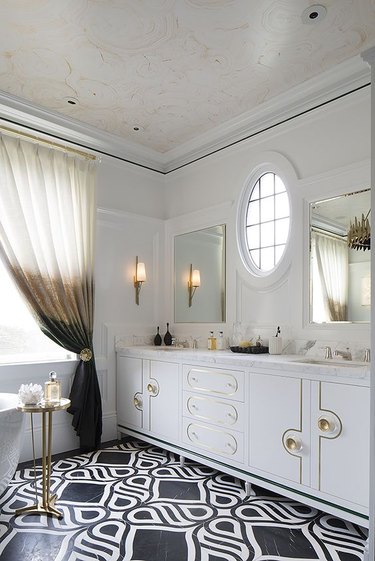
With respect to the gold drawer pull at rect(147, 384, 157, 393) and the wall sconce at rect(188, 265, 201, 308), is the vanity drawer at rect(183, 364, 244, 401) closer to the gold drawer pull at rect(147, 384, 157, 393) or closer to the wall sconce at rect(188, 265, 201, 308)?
the gold drawer pull at rect(147, 384, 157, 393)

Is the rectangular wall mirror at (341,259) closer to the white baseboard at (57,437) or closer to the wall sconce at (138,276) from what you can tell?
the wall sconce at (138,276)

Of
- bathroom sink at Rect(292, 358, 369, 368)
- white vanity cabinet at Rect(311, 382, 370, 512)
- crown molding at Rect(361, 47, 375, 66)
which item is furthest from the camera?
bathroom sink at Rect(292, 358, 369, 368)

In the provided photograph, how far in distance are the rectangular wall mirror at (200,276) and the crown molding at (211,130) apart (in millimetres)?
816

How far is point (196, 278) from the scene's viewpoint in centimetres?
428

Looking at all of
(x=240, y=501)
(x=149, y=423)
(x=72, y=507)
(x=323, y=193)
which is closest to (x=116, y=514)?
(x=72, y=507)

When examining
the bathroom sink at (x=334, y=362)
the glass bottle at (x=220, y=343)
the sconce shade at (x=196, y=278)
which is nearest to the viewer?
the bathroom sink at (x=334, y=362)

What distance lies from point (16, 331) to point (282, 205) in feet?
8.08

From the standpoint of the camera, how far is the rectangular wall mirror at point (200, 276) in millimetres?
4047

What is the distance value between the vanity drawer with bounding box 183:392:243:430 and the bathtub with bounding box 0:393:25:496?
4.09ft

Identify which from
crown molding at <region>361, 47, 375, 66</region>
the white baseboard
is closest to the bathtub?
the white baseboard

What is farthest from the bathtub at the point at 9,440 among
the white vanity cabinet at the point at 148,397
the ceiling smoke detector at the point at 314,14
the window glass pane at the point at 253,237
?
the ceiling smoke detector at the point at 314,14

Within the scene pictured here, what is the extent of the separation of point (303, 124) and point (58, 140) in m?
2.13

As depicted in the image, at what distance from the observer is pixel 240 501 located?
2.78 meters

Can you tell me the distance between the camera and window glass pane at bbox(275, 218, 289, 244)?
3582mm
